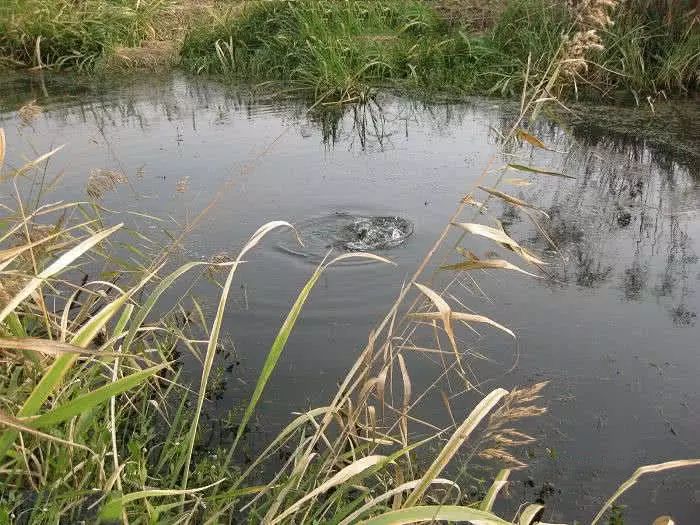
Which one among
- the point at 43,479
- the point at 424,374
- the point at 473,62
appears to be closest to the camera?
the point at 43,479

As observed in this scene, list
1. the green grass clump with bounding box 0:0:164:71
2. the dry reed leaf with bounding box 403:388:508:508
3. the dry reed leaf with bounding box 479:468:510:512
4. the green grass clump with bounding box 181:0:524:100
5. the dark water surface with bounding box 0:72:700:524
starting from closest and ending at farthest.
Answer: the dry reed leaf with bounding box 403:388:508:508
the dry reed leaf with bounding box 479:468:510:512
the dark water surface with bounding box 0:72:700:524
the green grass clump with bounding box 181:0:524:100
the green grass clump with bounding box 0:0:164:71

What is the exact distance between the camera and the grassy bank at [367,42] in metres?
6.18

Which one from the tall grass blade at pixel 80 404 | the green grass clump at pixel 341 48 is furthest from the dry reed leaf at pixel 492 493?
the green grass clump at pixel 341 48

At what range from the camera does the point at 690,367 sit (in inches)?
109

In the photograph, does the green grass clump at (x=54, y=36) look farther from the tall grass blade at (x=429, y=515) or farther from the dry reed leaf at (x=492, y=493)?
the tall grass blade at (x=429, y=515)

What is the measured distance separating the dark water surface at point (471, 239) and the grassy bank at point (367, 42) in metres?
0.46

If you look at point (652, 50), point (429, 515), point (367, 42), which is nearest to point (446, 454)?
point (429, 515)

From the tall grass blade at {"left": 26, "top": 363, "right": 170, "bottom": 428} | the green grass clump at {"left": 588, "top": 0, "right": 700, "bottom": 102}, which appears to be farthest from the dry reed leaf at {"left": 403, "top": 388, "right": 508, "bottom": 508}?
the green grass clump at {"left": 588, "top": 0, "right": 700, "bottom": 102}

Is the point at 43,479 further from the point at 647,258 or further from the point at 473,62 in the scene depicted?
the point at 473,62

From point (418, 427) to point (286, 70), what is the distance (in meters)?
5.36

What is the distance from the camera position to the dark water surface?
97.1 inches

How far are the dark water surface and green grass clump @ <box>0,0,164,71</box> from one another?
1.05 m

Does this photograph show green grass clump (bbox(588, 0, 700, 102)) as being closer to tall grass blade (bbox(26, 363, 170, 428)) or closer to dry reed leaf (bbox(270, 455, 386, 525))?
dry reed leaf (bbox(270, 455, 386, 525))

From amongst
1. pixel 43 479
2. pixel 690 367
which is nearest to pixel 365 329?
pixel 690 367
